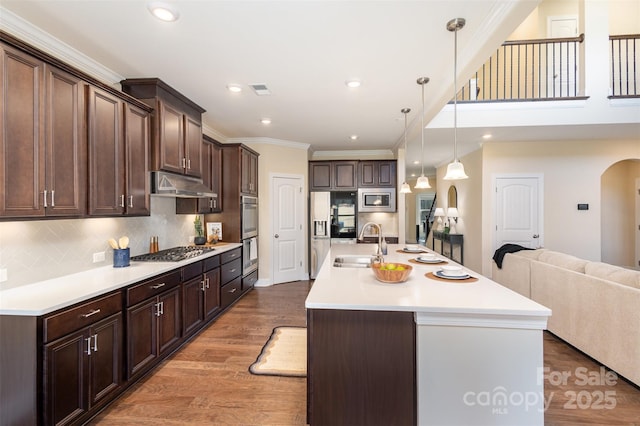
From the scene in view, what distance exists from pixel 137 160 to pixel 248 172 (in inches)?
83.4

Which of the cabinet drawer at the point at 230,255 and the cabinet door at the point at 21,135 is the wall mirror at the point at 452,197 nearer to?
the cabinet drawer at the point at 230,255

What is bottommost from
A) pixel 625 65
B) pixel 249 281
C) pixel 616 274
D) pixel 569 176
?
pixel 249 281

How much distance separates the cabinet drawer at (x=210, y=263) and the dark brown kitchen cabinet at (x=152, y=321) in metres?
0.51

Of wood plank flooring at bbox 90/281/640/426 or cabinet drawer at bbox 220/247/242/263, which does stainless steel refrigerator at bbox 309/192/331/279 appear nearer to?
cabinet drawer at bbox 220/247/242/263

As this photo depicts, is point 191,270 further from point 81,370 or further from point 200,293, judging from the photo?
point 81,370

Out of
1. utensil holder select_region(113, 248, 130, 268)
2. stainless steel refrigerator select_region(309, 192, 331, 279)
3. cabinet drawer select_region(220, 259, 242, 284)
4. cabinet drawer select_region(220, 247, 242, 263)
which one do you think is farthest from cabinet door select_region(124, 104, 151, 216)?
stainless steel refrigerator select_region(309, 192, 331, 279)

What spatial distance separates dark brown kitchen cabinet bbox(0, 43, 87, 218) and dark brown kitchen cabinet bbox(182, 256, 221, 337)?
1219 mm

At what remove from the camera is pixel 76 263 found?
2.34m

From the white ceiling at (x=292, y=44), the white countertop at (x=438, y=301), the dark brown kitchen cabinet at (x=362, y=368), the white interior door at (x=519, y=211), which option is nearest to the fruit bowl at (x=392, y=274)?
the white countertop at (x=438, y=301)

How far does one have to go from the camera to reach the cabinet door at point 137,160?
2510 millimetres

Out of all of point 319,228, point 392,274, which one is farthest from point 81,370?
point 319,228

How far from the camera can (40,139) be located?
1.80m

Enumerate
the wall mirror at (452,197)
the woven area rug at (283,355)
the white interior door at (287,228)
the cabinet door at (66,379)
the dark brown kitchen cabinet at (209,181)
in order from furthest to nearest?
the wall mirror at (452,197)
the white interior door at (287,228)
the dark brown kitchen cabinet at (209,181)
the woven area rug at (283,355)
the cabinet door at (66,379)

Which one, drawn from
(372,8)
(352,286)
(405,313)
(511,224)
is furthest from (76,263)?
(511,224)
